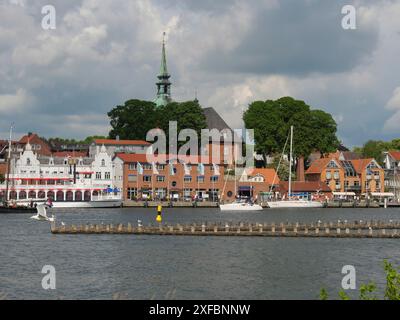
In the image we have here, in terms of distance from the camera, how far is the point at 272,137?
164 m

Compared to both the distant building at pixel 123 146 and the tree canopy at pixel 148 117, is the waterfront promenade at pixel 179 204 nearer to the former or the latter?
the distant building at pixel 123 146

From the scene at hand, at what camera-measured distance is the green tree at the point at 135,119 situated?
7126 inches

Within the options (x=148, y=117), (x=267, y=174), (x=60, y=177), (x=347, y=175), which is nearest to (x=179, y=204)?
(x=267, y=174)

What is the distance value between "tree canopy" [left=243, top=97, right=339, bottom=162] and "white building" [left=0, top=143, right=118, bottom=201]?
121 ft

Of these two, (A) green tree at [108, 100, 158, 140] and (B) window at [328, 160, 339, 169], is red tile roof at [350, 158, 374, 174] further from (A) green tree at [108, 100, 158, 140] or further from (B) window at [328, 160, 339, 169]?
(A) green tree at [108, 100, 158, 140]

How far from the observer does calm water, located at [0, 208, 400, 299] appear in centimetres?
4350

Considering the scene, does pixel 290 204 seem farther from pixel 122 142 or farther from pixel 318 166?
pixel 122 142

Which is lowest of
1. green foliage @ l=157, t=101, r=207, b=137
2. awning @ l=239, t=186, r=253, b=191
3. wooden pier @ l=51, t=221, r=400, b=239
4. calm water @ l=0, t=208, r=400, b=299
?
calm water @ l=0, t=208, r=400, b=299

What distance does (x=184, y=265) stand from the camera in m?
54.7

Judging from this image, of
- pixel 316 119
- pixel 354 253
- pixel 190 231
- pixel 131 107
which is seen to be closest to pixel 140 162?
pixel 131 107

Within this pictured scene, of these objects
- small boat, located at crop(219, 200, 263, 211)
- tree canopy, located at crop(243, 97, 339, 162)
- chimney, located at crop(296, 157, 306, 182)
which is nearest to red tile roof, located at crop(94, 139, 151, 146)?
tree canopy, located at crop(243, 97, 339, 162)

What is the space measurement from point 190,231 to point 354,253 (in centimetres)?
1994

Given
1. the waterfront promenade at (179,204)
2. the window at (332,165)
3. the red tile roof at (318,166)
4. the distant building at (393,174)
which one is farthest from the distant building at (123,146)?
the distant building at (393,174)
